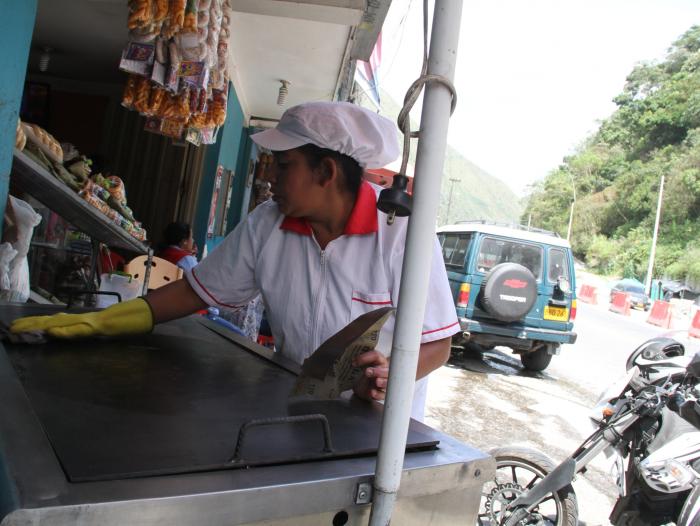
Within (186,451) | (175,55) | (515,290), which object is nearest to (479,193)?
(515,290)

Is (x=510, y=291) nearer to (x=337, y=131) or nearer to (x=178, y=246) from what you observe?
(x=178, y=246)

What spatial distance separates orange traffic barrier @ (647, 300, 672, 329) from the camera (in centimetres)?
1989

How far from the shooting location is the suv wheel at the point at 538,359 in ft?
27.8

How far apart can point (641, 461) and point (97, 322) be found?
9.11 feet

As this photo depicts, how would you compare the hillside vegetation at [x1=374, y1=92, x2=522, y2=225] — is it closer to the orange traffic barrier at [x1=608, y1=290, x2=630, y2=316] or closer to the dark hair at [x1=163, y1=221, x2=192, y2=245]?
the orange traffic barrier at [x1=608, y1=290, x2=630, y2=316]

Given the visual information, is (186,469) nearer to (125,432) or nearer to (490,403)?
(125,432)

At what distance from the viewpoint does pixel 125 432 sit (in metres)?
0.97

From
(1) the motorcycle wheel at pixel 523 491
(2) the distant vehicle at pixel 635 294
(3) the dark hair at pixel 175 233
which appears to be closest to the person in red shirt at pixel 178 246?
(3) the dark hair at pixel 175 233

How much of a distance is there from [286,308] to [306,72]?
20.3 feet

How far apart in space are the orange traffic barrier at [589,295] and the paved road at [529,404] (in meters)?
16.6

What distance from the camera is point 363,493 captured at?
3.22 ft

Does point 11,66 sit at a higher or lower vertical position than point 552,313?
higher

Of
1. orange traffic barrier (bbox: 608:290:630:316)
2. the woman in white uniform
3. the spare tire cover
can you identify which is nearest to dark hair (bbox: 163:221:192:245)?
the woman in white uniform

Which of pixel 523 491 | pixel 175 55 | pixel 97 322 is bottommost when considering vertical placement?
pixel 523 491
